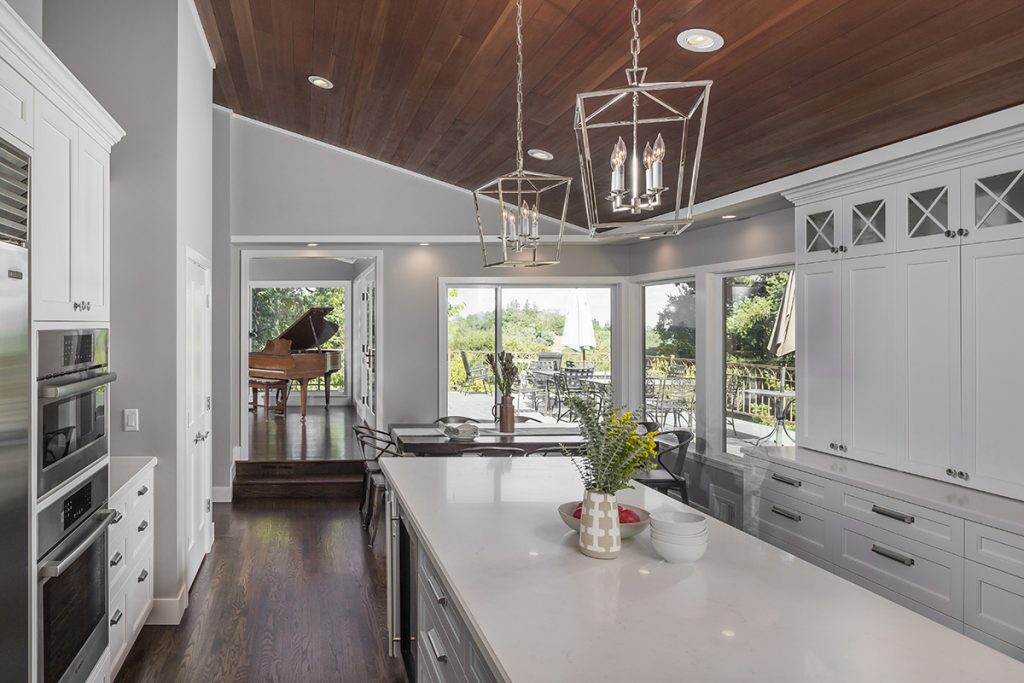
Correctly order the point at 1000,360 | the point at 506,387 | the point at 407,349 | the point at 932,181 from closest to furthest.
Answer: the point at 1000,360 → the point at 932,181 → the point at 506,387 → the point at 407,349

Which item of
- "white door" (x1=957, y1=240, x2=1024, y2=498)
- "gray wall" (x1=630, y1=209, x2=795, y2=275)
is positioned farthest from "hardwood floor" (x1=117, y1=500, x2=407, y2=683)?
"gray wall" (x1=630, y1=209, x2=795, y2=275)

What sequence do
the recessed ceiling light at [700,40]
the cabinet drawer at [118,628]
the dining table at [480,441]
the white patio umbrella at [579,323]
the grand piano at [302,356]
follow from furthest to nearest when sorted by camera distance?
the grand piano at [302,356], the white patio umbrella at [579,323], the dining table at [480,441], the cabinet drawer at [118,628], the recessed ceiling light at [700,40]

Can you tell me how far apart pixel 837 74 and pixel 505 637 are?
8.41ft

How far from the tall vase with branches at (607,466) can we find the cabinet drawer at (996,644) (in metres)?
1.63

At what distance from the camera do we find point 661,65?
10.3 feet

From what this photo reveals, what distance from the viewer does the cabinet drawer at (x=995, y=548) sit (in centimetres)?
268

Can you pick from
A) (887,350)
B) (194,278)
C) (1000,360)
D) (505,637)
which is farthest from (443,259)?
(505,637)

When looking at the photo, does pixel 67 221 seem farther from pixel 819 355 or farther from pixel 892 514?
pixel 819 355

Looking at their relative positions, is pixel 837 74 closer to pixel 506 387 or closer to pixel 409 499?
pixel 409 499

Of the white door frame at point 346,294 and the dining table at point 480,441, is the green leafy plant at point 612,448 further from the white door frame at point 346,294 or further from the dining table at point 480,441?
the white door frame at point 346,294

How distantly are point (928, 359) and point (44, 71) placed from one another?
3.68 m

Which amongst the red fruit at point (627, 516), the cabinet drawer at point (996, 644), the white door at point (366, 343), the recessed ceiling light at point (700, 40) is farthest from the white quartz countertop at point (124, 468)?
the white door at point (366, 343)

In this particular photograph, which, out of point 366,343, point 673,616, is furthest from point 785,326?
point 366,343

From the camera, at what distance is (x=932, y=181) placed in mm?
3338
